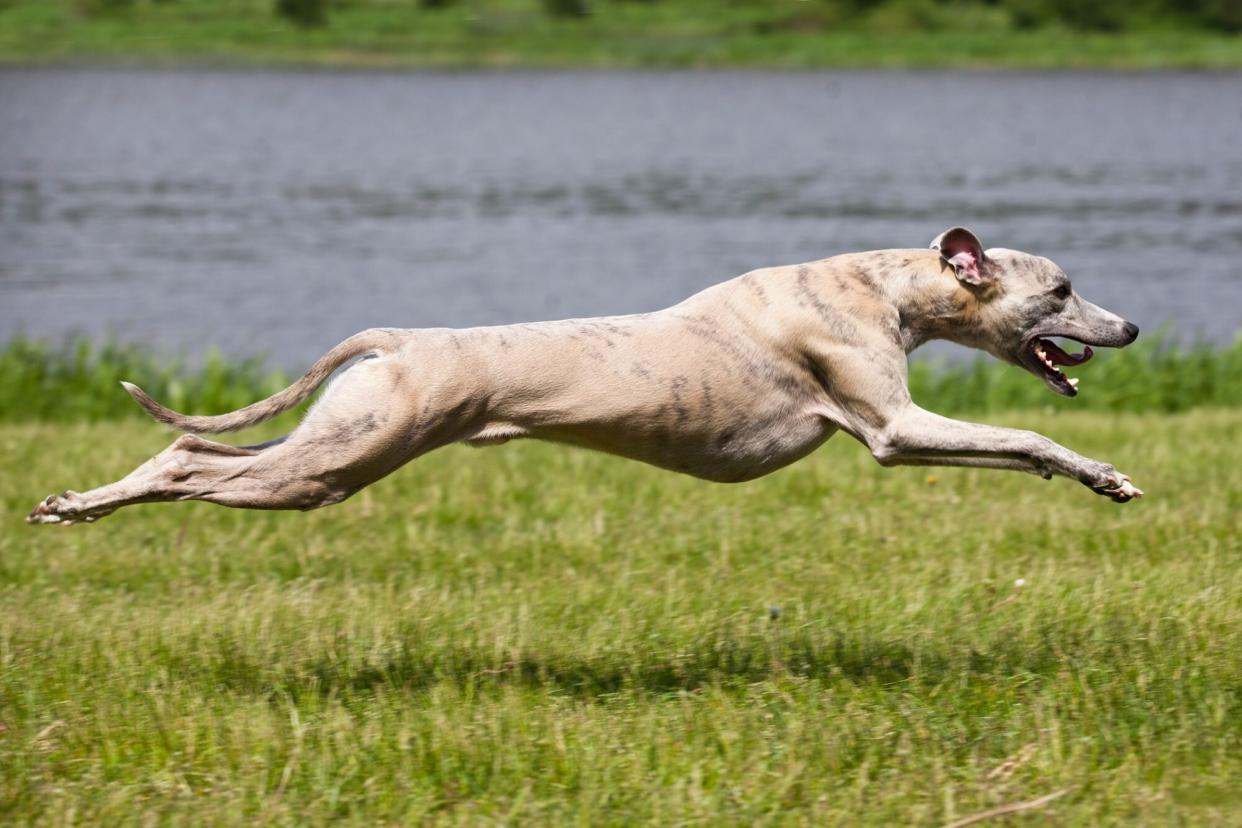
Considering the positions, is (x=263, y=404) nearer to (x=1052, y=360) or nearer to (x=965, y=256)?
(x=965, y=256)

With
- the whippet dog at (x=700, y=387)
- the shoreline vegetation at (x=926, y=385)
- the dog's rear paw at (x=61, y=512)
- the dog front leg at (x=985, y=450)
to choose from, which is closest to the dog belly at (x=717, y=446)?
the whippet dog at (x=700, y=387)

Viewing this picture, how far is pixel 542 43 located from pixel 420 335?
66.1 meters

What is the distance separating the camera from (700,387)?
6051 millimetres

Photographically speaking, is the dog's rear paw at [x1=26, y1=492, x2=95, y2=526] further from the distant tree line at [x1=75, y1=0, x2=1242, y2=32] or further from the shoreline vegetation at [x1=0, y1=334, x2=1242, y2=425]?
the distant tree line at [x1=75, y1=0, x2=1242, y2=32]

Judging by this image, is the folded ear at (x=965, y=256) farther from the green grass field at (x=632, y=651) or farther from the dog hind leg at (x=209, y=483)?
the dog hind leg at (x=209, y=483)

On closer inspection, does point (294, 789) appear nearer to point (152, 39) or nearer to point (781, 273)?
point (781, 273)

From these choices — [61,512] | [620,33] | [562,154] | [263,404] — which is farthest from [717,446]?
[620,33]

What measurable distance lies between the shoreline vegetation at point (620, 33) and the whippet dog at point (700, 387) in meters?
61.6

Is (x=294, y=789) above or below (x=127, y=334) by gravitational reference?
above

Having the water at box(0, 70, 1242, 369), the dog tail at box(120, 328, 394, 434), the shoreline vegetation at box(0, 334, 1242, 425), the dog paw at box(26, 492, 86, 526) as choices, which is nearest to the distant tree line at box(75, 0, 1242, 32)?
the water at box(0, 70, 1242, 369)

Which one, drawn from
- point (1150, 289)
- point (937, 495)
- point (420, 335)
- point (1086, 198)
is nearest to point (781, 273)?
point (420, 335)

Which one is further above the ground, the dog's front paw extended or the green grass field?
the dog's front paw extended

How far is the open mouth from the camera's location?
6352 mm

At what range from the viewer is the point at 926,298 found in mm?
6316
